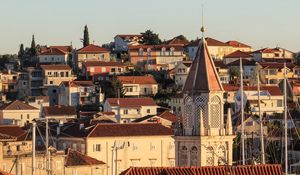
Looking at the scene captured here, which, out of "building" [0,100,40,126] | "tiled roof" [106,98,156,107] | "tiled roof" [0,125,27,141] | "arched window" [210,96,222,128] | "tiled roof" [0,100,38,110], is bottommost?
"tiled roof" [0,125,27,141]

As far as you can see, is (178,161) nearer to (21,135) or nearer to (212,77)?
(212,77)

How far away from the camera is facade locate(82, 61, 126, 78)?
142m

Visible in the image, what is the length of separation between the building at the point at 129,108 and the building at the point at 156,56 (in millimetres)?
28779

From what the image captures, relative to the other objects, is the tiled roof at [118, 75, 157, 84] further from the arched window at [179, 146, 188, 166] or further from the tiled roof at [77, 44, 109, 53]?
the arched window at [179, 146, 188, 166]

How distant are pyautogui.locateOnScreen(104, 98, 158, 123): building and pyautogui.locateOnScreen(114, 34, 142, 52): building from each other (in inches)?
1596

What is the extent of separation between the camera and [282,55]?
6476 inches

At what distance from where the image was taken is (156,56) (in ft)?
492

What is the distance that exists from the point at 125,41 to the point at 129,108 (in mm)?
44645

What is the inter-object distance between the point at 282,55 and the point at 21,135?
82170mm

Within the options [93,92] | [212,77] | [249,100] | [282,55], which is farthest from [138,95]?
[212,77]

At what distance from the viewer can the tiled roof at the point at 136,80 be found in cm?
13338

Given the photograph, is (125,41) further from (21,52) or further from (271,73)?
(271,73)

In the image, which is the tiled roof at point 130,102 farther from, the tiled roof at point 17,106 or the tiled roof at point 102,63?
the tiled roof at point 102,63

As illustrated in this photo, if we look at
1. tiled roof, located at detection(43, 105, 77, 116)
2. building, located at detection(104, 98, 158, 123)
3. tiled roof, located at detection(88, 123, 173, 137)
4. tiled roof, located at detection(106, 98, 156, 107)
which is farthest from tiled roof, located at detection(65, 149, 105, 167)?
tiled roof, located at detection(106, 98, 156, 107)
